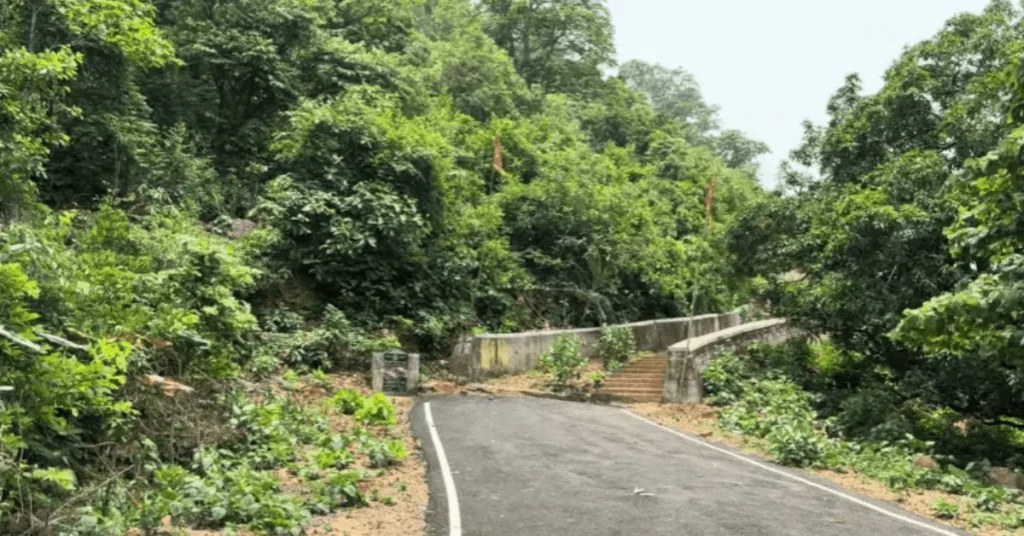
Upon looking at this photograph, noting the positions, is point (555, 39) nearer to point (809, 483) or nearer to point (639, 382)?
point (639, 382)

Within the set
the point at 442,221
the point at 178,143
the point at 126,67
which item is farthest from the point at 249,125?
the point at 442,221

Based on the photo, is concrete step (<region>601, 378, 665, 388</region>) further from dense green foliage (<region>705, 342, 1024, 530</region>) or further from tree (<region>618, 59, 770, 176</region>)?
tree (<region>618, 59, 770, 176</region>)

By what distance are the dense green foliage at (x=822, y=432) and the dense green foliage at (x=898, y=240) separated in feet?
1.53

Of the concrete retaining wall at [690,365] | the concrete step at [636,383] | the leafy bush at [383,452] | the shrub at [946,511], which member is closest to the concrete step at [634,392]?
the concrete step at [636,383]

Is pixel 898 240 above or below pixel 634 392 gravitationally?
above

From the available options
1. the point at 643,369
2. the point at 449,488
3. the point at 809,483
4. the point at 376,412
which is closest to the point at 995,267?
the point at 809,483

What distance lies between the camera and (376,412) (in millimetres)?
13258

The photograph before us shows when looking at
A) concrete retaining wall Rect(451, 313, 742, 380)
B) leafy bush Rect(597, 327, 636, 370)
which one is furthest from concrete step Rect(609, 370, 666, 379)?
concrete retaining wall Rect(451, 313, 742, 380)

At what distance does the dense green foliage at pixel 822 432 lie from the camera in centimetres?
995

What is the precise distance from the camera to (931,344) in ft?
33.7

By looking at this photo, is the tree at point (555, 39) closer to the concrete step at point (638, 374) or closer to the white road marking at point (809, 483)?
the concrete step at point (638, 374)

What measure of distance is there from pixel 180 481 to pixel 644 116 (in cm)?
4135

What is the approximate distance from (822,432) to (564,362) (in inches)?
265

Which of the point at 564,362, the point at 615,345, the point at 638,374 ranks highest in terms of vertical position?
the point at 615,345
